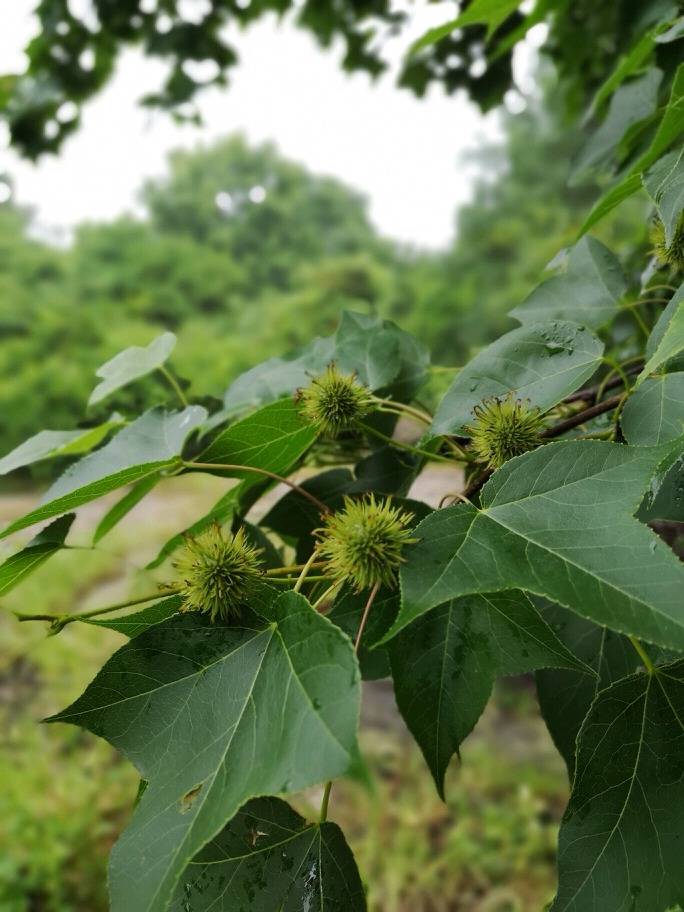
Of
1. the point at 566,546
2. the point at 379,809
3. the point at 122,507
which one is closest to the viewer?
the point at 566,546

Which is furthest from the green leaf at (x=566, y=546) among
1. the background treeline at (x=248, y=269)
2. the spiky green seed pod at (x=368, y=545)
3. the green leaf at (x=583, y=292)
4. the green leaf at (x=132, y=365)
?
the background treeline at (x=248, y=269)

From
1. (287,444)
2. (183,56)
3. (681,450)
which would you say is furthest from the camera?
(183,56)

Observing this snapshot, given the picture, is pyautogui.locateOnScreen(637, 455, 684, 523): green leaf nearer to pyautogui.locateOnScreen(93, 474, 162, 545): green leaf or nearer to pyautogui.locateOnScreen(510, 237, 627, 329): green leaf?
pyautogui.locateOnScreen(510, 237, 627, 329): green leaf

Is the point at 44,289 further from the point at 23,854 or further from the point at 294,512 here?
the point at 294,512

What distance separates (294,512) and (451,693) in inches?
7.7

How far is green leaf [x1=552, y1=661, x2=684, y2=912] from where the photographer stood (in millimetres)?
345

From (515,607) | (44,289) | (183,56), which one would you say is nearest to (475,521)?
(515,607)

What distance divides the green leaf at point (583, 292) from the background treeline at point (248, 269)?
11.4ft

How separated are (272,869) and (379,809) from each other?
2029 mm

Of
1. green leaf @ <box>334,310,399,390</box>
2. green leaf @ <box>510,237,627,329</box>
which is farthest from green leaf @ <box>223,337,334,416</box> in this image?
green leaf @ <box>510,237,627,329</box>

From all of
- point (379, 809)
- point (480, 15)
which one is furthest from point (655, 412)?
point (379, 809)

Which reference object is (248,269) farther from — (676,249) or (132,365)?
(676,249)

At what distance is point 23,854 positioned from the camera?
2.16 m

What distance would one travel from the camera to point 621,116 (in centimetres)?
71
